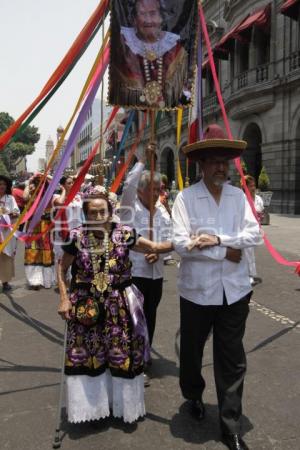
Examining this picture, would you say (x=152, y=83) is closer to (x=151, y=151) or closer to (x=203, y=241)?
(x=151, y=151)

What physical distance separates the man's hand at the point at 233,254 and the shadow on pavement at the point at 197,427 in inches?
45.1

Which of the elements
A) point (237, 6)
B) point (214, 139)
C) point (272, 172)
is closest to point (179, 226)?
point (214, 139)

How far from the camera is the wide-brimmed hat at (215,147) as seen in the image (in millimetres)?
2881

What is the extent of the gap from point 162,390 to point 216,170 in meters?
1.84

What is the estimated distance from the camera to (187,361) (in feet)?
10.0

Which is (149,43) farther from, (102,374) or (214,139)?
(102,374)

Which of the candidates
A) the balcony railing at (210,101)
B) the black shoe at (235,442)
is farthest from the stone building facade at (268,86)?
the black shoe at (235,442)

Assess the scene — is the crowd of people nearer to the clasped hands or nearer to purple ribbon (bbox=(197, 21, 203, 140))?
the clasped hands

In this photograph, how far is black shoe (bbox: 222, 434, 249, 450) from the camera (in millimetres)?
2674

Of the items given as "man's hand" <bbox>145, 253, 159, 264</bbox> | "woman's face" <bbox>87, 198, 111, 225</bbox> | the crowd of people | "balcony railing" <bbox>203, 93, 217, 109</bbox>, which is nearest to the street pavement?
the crowd of people

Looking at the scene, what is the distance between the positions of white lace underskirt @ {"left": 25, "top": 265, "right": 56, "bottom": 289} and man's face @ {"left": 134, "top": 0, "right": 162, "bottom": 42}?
4632mm

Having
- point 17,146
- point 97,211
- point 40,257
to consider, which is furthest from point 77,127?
point 17,146

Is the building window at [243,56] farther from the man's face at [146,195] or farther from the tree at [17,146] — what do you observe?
the tree at [17,146]

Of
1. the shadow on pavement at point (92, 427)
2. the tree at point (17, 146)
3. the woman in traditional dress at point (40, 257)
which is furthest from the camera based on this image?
the tree at point (17, 146)
